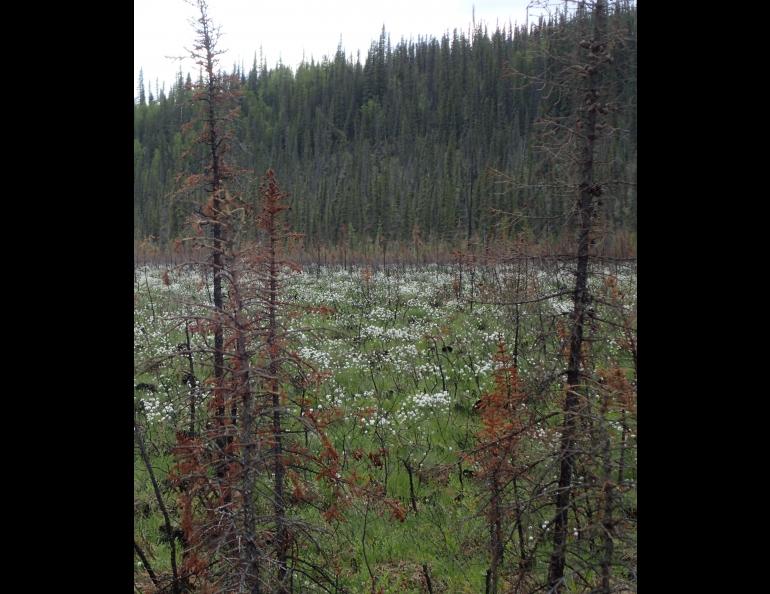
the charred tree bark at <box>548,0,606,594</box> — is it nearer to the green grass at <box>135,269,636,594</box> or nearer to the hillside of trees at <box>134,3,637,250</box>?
the green grass at <box>135,269,636,594</box>

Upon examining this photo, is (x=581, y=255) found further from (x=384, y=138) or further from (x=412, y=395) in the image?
(x=384, y=138)

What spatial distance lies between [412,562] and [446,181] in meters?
61.9

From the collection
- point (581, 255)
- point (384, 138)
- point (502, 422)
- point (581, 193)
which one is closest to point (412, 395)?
point (502, 422)

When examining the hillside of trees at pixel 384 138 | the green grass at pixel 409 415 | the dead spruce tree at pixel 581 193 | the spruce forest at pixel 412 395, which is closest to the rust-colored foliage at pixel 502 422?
the spruce forest at pixel 412 395

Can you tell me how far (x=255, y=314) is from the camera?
15.1 ft

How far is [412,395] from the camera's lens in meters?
9.88

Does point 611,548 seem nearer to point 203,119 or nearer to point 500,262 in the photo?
point 500,262

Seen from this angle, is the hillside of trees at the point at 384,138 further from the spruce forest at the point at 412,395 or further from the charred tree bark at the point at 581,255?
the charred tree bark at the point at 581,255

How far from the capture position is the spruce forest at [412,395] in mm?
3717

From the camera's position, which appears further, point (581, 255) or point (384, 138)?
point (384, 138)

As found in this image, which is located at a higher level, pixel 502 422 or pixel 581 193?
pixel 581 193

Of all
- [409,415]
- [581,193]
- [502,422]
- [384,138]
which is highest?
[384,138]
